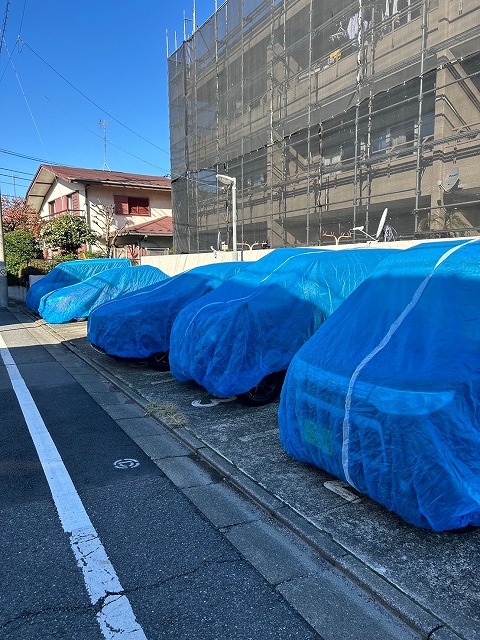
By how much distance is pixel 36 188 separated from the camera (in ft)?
95.0

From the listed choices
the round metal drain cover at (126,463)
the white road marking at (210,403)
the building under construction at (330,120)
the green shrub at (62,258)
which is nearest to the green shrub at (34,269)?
the green shrub at (62,258)

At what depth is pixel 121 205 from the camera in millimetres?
25562

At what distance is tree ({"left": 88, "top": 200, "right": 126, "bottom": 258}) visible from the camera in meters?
23.4

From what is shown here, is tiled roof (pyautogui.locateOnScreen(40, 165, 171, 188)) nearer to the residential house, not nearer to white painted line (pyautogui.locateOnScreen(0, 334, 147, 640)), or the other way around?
the residential house

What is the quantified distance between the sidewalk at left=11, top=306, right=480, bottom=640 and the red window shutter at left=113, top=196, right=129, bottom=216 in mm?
22406

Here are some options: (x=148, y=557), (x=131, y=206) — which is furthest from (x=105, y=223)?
(x=148, y=557)

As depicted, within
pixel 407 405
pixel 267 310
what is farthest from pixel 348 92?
pixel 407 405

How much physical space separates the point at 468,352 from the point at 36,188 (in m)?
31.4

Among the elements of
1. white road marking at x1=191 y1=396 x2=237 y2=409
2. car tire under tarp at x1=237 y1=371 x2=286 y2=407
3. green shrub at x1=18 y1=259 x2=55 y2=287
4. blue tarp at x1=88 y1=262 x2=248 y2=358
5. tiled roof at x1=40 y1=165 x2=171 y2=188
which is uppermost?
tiled roof at x1=40 y1=165 x2=171 y2=188

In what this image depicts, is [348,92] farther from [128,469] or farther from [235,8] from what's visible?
[128,469]

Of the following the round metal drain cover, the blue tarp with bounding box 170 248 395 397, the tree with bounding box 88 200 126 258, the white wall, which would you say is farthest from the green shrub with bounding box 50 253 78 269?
the round metal drain cover

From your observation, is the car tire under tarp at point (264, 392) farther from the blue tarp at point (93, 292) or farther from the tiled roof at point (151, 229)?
the tiled roof at point (151, 229)

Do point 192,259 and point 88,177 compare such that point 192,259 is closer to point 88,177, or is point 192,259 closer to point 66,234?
point 66,234

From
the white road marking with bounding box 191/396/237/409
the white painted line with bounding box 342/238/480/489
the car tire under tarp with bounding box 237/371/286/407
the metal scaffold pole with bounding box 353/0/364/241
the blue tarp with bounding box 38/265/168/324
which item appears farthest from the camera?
the blue tarp with bounding box 38/265/168/324
